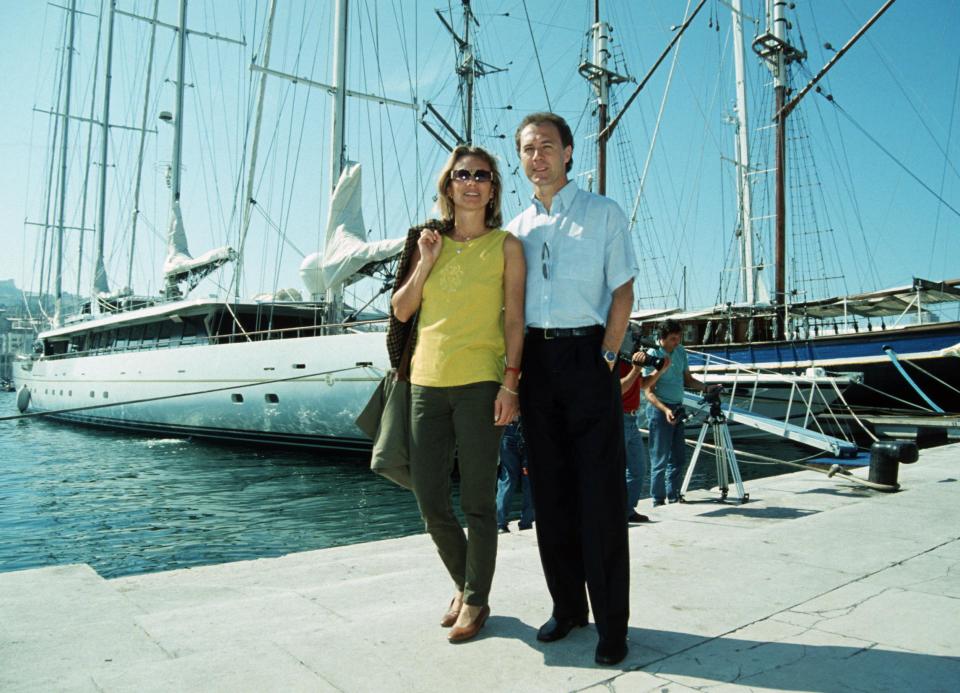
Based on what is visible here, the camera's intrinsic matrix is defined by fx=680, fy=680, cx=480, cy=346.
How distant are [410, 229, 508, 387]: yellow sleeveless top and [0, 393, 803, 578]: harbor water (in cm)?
A: 523

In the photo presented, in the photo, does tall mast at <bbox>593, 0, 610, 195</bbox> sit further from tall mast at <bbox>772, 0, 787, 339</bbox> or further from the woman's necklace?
the woman's necklace

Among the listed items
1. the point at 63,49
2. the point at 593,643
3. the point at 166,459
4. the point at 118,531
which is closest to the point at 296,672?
the point at 593,643

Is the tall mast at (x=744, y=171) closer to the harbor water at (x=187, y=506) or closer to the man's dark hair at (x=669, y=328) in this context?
A: the harbor water at (x=187, y=506)

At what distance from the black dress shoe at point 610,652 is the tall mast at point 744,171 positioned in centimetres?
2856

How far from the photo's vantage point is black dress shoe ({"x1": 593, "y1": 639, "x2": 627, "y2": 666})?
7.05 feet

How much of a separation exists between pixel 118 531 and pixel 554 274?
304 inches

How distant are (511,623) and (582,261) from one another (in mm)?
1376

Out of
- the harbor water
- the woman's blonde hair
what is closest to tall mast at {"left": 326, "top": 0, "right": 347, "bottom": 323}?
the harbor water

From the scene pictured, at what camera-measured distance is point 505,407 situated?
244 centimetres

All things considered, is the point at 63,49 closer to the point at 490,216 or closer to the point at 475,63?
the point at 475,63

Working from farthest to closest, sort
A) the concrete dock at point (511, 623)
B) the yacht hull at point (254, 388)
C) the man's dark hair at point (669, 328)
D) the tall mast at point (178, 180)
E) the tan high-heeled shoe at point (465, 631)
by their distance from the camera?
1. the tall mast at point (178, 180)
2. the yacht hull at point (254, 388)
3. the man's dark hair at point (669, 328)
4. the tan high-heeled shoe at point (465, 631)
5. the concrete dock at point (511, 623)

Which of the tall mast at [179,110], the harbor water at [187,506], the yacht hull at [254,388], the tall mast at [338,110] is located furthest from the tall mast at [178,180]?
the tall mast at [338,110]

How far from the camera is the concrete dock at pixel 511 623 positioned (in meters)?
2.01

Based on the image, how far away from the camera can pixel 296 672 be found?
81.3 inches
